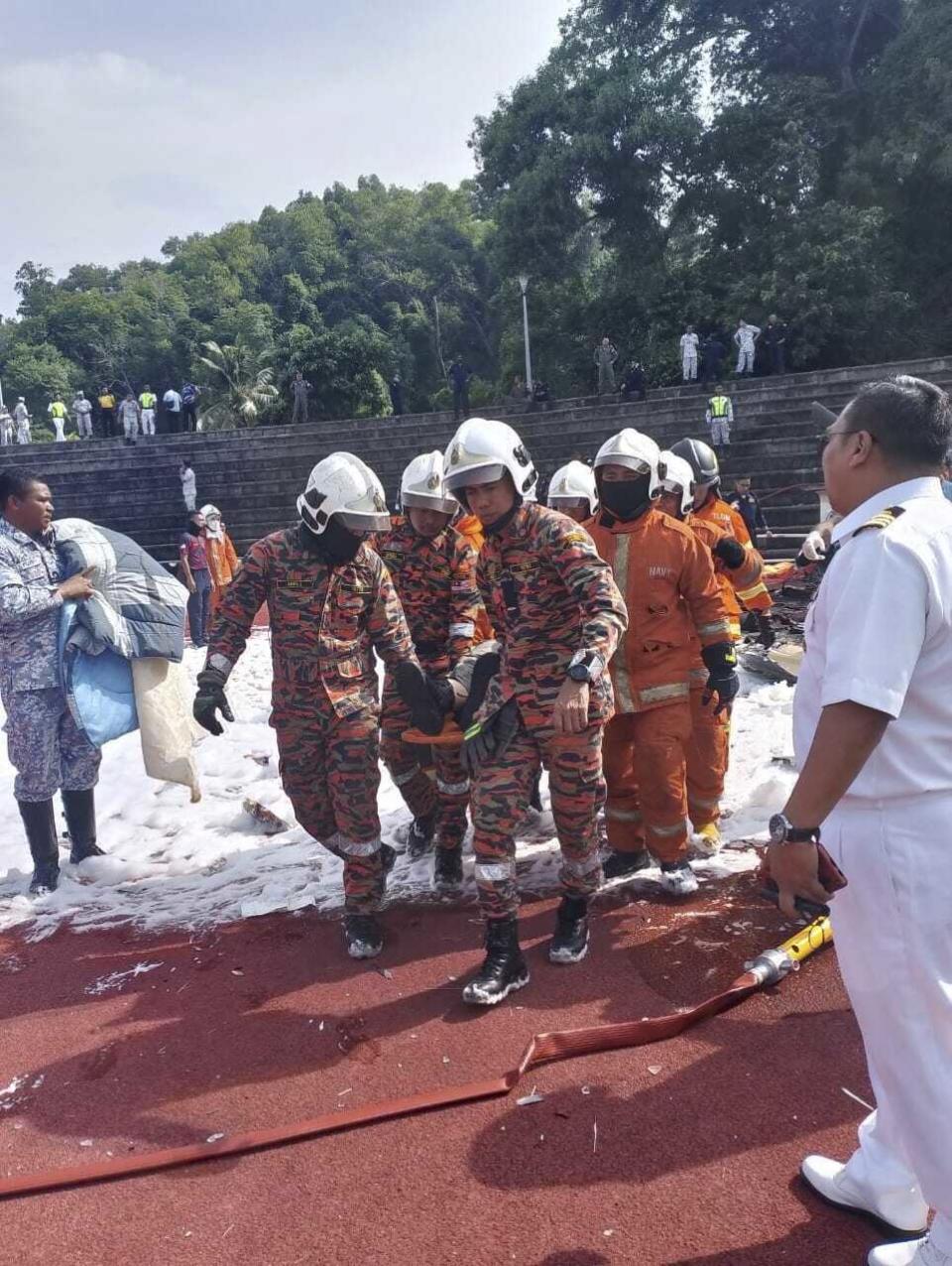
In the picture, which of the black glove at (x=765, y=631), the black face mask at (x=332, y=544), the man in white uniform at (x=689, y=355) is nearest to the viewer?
the black face mask at (x=332, y=544)

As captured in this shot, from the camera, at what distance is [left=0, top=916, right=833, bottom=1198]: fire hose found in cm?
269

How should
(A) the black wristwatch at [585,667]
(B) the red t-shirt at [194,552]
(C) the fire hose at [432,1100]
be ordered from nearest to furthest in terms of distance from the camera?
(C) the fire hose at [432,1100] < (A) the black wristwatch at [585,667] < (B) the red t-shirt at [194,552]

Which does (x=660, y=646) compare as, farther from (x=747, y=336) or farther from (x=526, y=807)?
(x=747, y=336)

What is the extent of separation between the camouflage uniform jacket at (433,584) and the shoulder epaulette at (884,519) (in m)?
3.08

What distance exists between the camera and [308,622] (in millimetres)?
4000

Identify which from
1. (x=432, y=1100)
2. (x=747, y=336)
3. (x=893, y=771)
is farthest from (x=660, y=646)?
(x=747, y=336)

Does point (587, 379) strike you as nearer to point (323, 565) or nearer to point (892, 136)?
point (892, 136)

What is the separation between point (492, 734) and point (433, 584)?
153cm

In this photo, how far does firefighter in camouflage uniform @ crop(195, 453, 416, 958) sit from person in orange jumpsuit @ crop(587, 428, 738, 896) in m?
1.14

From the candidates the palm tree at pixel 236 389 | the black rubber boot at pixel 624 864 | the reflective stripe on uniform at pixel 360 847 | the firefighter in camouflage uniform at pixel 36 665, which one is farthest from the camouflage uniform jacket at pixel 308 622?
the palm tree at pixel 236 389

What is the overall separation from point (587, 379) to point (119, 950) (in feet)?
88.8

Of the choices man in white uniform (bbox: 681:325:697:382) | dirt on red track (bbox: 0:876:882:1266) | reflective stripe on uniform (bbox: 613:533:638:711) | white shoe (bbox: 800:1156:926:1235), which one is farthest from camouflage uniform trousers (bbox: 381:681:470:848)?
man in white uniform (bbox: 681:325:697:382)

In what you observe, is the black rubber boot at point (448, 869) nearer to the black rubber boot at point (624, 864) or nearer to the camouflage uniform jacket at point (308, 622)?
the black rubber boot at point (624, 864)

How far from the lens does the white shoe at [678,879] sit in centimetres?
420
